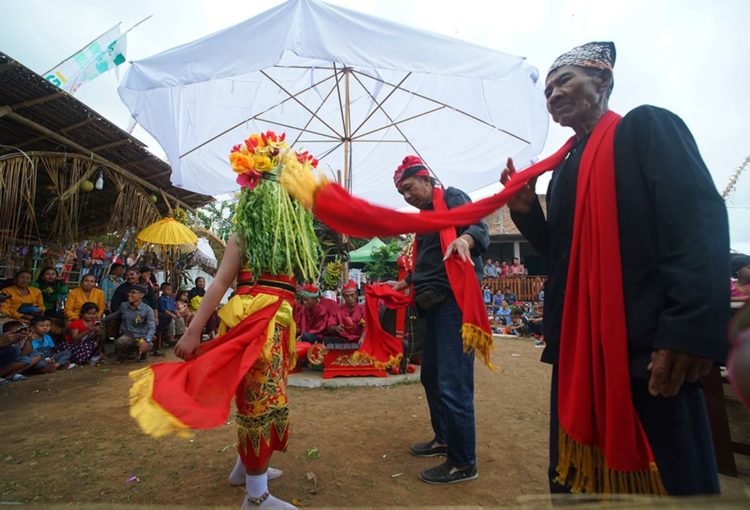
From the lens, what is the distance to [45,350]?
6070 mm

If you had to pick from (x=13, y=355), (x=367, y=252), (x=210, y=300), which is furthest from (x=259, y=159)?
(x=367, y=252)

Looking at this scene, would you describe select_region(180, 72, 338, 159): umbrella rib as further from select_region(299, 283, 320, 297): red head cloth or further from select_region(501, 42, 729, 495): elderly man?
select_region(501, 42, 729, 495): elderly man

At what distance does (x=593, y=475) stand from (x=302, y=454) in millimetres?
2135

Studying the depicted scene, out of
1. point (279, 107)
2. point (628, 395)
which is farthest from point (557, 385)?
point (279, 107)

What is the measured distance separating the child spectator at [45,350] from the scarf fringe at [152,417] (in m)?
5.72

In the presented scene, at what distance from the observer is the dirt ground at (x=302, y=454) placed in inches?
89.4

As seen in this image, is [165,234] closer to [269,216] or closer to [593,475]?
[269,216]

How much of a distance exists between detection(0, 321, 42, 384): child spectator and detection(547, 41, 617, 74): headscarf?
6.90 meters

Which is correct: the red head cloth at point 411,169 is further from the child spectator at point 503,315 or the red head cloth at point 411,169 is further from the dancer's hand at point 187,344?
the child spectator at point 503,315

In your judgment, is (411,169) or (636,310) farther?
(411,169)

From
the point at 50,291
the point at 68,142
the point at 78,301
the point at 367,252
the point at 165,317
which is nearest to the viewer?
the point at 68,142

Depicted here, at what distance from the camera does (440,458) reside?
2.76 m

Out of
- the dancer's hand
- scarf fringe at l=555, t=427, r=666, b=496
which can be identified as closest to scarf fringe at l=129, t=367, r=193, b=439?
the dancer's hand

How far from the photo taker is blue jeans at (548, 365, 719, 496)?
1.11m
